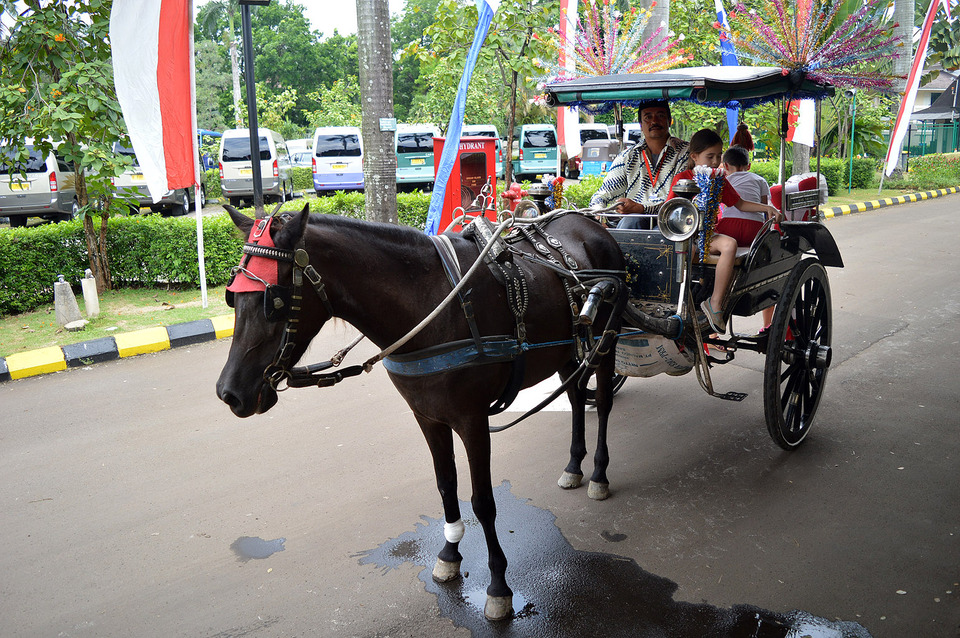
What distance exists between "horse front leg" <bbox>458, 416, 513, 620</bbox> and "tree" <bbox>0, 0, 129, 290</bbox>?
21.9ft

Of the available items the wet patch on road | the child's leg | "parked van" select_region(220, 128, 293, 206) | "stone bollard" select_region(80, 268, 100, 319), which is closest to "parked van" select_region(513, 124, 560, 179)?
"parked van" select_region(220, 128, 293, 206)

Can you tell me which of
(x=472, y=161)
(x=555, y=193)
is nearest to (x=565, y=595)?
(x=555, y=193)

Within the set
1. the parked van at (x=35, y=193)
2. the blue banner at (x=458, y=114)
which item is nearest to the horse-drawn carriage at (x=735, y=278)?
the blue banner at (x=458, y=114)

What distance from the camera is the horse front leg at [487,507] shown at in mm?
3170

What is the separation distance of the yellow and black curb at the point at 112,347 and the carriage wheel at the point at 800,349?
5.63m

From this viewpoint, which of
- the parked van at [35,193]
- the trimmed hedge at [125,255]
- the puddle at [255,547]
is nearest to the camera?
the puddle at [255,547]

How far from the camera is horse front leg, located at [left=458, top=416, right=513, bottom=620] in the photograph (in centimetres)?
317

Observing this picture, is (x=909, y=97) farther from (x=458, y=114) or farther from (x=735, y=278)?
(x=735, y=278)

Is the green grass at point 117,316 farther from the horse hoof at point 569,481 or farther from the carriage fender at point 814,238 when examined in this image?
the carriage fender at point 814,238

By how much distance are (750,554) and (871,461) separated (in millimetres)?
1462

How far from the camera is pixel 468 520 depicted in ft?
13.2

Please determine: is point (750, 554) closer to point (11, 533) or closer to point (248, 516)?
point (248, 516)

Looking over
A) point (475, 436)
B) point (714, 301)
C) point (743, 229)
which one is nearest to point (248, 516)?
point (475, 436)

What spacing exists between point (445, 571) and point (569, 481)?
1.12 m
